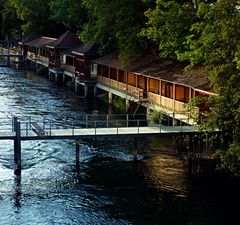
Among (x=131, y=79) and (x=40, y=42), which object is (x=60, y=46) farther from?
(x=131, y=79)

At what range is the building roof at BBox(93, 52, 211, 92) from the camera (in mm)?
43247

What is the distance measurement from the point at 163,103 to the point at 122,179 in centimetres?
1452

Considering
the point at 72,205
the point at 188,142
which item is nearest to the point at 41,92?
the point at 188,142

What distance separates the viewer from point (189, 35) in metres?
45.7

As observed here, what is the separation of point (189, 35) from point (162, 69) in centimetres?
685

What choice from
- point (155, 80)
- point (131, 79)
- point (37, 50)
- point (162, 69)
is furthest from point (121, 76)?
point (37, 50)

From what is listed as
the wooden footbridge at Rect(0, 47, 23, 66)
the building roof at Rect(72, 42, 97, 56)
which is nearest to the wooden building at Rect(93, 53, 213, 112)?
the building roof at Rect(72, 42, 97, 56)

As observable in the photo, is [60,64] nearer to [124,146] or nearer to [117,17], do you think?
[117,17]

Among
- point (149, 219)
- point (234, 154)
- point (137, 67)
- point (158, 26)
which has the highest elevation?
point (158, 26)

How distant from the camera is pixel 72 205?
101 ft

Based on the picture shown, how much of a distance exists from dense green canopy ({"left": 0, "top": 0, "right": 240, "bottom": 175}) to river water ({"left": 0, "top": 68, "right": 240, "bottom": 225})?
282cm

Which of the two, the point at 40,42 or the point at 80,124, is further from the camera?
the point at 40,42

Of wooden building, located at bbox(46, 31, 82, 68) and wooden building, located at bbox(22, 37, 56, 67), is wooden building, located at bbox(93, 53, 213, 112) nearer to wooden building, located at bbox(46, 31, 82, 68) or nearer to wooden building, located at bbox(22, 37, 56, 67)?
wooden building, located at bbox(46, 31, 82, 68)

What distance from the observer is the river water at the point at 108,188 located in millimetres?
29375
